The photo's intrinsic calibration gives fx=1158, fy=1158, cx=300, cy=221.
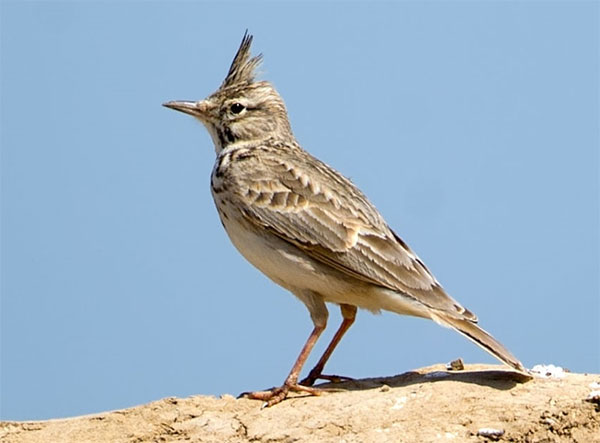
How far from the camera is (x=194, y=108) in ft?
41.5

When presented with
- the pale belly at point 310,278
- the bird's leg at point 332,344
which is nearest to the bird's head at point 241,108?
the pale belly at point 310,278

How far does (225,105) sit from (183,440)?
429cm

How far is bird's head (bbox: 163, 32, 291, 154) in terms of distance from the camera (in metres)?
12.6

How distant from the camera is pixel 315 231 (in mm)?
10883

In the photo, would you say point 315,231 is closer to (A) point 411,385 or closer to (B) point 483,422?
(A) point 411,385

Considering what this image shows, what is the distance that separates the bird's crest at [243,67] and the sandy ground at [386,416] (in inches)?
154

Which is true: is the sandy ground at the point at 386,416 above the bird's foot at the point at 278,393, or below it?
below

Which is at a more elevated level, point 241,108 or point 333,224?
point 241,108

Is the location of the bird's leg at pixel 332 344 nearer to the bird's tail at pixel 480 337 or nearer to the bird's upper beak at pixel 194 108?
the bird's tail at pixel 480 337

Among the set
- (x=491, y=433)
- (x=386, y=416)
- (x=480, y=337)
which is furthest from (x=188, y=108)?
(x=491, y=433)

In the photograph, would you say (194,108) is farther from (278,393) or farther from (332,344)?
(278,393)

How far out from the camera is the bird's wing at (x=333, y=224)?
415 inches

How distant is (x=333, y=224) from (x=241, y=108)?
2345 mm

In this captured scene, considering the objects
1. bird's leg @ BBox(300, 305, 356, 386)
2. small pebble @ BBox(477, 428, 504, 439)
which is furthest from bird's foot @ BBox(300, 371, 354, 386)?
small pebble @ BBox(477, 428, 504, 439)
